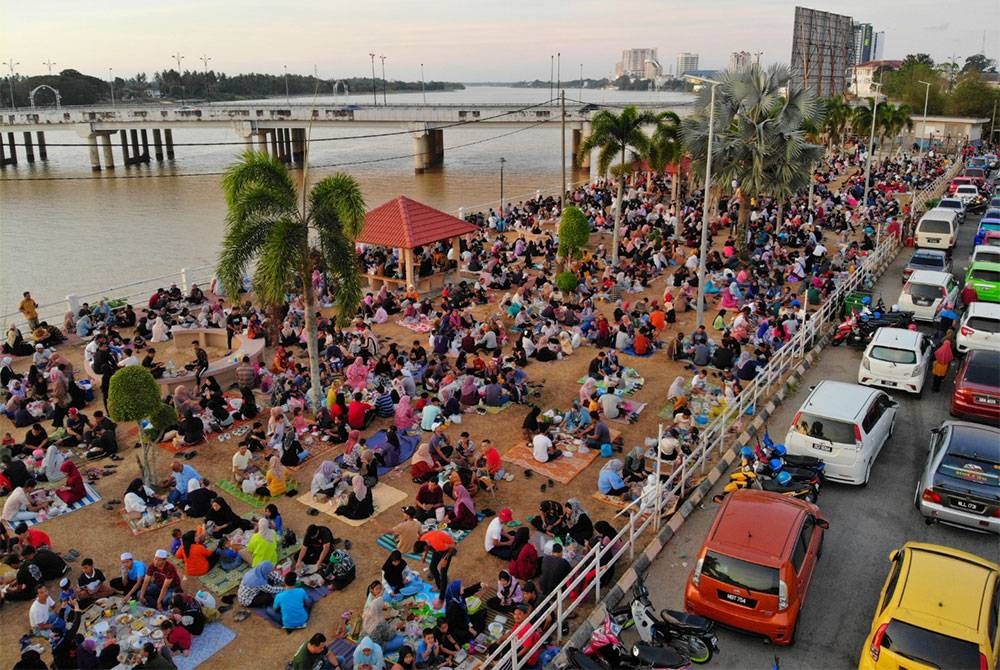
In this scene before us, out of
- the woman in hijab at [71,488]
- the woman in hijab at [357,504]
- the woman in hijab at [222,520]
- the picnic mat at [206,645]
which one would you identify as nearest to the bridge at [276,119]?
the woman in hijab at [71,488]

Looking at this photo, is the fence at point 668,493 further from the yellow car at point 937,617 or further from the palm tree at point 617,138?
the palm tree at point 617,138

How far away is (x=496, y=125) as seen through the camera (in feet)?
241

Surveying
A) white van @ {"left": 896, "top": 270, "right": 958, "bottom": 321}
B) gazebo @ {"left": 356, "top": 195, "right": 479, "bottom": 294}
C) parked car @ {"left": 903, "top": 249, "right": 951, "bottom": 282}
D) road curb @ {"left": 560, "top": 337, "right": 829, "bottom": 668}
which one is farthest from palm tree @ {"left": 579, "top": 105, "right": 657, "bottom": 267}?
road curb @ {"left": 560, "top": 337, "right": 829, "bottom": 668}

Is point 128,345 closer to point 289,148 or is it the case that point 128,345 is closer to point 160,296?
point 160,296

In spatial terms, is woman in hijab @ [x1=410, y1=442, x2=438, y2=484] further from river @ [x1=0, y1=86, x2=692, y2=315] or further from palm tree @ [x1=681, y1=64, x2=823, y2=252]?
river @ [x1=0, y1=86, x2=692, y2=315]

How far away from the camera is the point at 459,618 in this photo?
8680 millimetres

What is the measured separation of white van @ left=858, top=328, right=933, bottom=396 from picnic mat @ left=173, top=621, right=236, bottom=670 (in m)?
12.7

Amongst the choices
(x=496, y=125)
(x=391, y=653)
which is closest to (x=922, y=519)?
(x=391, y=653)

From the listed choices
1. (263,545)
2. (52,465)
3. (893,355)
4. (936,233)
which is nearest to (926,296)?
(893,355)

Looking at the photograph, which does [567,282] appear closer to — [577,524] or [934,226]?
[577,524]

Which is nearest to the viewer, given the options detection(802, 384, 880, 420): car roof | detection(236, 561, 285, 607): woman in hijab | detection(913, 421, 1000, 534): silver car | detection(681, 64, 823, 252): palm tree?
detection(236, 561, 285, 607): woman in hijab

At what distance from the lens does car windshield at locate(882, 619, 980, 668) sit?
6.96 meters

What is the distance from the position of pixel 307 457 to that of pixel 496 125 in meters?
64.1

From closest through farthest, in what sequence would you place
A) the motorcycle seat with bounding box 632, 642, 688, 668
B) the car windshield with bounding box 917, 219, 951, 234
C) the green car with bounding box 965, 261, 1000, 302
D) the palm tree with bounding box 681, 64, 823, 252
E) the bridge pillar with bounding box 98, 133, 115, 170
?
the motorcycle seat with bounding box 632, 642, 688, 668, the green car with bounding box 965, 261, 1000, 302, the palm tree with bounding box 681, 64, 823, 252, the car windshield with bounding box 917, 219, 951, 234, the bridge pillar with bounding box 98, 133, 115, 170
